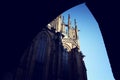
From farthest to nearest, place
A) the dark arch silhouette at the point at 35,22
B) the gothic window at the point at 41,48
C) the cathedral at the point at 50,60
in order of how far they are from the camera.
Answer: the gothic window at the point at 41,48 → the cathedral at the point at 50,60 → the dark arch silhouette at the point at 35,22

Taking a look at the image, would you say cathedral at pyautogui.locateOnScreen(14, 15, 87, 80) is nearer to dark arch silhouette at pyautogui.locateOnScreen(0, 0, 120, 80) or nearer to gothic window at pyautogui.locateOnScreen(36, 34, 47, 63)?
gothic window at pyautogui.locateOnScreen(36, 34, 47, 63)

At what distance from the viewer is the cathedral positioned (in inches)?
524

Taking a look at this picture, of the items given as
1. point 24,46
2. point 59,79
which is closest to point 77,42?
point 59,79

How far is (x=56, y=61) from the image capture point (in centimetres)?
1578

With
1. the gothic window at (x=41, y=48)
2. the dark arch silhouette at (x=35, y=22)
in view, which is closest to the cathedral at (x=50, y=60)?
the gothic window at (x=41, y=48)

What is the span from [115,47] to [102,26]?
3.11 feet

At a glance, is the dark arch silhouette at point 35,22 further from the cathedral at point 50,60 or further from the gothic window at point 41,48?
the gothic window at point 41,48

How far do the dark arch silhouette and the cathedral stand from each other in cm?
510

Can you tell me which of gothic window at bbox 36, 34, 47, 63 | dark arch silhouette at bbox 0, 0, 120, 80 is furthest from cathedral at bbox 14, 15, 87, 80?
dark arch silhouette at bbox 0, 0, 120, 80

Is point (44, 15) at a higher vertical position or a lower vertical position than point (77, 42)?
lower

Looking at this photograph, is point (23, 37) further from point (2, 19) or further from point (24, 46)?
point (2, 19)

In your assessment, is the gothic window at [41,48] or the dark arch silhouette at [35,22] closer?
the dark arch silhouette at [35,22]

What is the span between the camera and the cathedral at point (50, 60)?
13.3 m

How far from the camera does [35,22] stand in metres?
6.58
